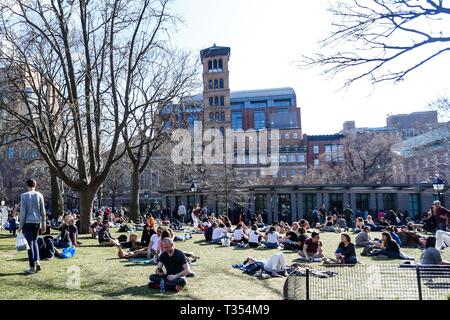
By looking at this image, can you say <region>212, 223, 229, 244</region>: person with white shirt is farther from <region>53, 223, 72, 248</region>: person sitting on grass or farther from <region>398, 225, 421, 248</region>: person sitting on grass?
<region>398, 225, 421, 248</region>: person sitting on grass

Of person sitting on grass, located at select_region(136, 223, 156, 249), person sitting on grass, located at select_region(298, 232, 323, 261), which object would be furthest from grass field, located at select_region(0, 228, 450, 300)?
person sitting on grass, located at select_region(136, 223, 156, 249)

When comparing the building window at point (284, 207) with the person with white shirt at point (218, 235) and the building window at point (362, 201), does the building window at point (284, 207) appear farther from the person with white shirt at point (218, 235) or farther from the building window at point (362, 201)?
the person with white shirt at point (218, 235)

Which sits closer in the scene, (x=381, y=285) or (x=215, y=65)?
(x=381, y=285)

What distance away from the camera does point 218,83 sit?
82.2 meters

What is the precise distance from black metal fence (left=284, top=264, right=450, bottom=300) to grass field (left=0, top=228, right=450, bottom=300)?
2.76 ft

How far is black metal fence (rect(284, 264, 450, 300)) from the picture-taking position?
7.32 meters

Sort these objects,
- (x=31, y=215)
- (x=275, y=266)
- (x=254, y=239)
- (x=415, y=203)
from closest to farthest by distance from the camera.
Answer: (x=31, y=215)
(x=275, y=266)
(x=254, y=239)
(x=415, y=203)

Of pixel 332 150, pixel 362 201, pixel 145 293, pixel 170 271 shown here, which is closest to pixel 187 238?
pixel 170 271

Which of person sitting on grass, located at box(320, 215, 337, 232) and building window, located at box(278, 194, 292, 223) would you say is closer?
person sitting on grass, located at box(320, 215, 337, 232)

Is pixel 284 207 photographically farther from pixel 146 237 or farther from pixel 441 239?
pixel 146 237

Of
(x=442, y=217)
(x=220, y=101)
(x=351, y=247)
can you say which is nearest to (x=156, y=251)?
(x=351, y=247)

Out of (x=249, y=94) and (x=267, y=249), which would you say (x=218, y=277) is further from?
(x=249, y=94)

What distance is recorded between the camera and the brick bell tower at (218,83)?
81.9 m

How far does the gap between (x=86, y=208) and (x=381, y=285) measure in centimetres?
1732
